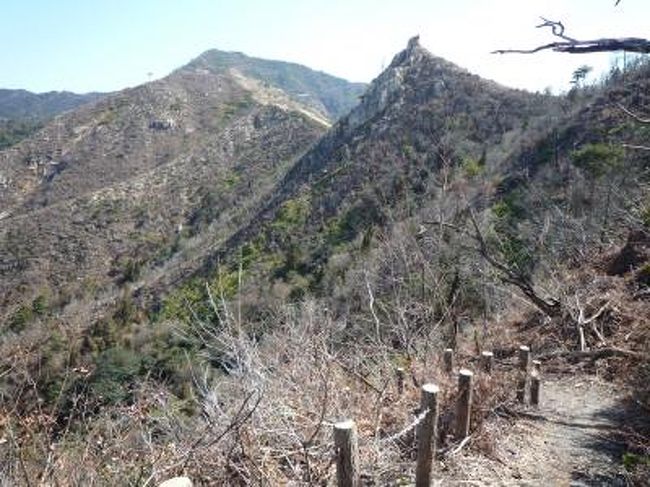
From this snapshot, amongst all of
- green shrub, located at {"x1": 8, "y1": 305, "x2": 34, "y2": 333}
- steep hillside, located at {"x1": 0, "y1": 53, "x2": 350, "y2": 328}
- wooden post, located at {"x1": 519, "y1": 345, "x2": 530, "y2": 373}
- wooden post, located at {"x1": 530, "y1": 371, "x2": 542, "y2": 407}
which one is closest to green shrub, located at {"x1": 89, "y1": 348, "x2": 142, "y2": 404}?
green shrub, located at {"x1": 8, "y1": 305, "x2": 34, "y2": 333}

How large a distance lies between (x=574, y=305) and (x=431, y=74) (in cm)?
6550

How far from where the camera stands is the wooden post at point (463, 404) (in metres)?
5.17

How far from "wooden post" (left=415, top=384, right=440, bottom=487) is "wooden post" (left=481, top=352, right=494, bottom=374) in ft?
8.82

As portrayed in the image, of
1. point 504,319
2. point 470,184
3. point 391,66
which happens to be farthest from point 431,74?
point 504,319

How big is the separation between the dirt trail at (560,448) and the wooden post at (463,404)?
24 cm

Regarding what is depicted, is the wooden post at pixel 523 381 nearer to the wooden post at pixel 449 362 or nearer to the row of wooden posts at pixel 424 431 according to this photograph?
the row of wooden posts at pixel 424 431

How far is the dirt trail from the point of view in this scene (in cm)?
526

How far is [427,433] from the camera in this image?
418 cm


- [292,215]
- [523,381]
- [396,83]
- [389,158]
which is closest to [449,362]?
[523,381]

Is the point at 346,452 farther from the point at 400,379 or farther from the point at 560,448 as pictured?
the point at 560,448

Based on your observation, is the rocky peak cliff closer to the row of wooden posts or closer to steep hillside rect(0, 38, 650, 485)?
steep hillside rect(0, 38, 650, 485)

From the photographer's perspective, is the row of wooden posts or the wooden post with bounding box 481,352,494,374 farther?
the wooden post with bounding box 481,352,494,374

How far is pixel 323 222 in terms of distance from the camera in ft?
181

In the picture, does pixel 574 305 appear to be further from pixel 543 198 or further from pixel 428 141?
pixel 428 141
